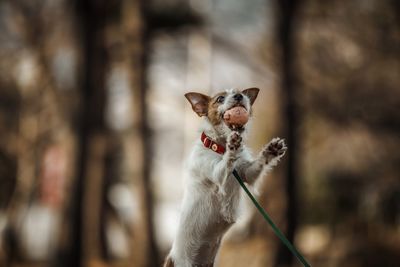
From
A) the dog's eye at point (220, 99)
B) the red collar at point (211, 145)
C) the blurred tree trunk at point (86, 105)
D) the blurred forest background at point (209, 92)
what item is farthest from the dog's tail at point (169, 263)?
the blurred tree trunk at point (86, 105)

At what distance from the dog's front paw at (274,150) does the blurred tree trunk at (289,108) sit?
10.1 meters

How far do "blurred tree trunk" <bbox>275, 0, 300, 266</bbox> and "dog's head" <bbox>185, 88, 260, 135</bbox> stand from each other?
10.1 metres

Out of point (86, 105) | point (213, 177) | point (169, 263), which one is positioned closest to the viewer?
point (213, 177)

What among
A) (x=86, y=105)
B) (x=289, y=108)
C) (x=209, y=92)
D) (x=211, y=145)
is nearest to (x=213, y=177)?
(x=211, y=145)

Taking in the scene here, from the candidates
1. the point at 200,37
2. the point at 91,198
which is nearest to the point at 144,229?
the point at 91,198

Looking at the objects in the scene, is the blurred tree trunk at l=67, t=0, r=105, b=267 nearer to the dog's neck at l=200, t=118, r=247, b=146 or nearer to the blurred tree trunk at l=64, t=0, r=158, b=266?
the blurred tree trunk at l=64, t=0, r=158, b=266

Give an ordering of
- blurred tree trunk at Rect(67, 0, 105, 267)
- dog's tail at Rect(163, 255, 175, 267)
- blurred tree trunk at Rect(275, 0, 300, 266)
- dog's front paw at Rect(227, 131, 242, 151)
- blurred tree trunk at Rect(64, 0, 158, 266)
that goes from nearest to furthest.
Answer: dog's front paw at Rect(227, 131, 242, 151) < dog's tail at Rect(163, 255, 175, 267) < blurred tree trunk at Rect(275, 0, 300, 266) < blurred tree trunk at Rect(64, 0, 158, 266) < blurred tree trunk at Rect(67, 0, 105, 267)

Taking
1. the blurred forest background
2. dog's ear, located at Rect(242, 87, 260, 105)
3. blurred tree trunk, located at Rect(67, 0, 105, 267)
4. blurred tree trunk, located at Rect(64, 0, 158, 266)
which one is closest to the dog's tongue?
dog's ear, located at Rect(242, 87, 260, 105)

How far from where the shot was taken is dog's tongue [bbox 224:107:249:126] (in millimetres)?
2750

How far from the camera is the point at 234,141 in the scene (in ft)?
8.97

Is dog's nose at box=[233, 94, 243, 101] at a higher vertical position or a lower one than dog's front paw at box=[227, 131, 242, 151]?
higher

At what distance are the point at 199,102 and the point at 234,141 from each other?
1.11 feet

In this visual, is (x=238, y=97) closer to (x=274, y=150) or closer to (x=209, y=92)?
(x=274, y=150)

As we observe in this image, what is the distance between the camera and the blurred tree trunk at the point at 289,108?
13.1 metres
